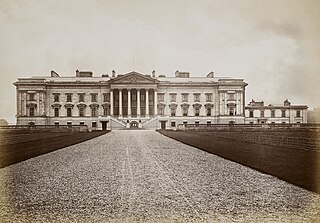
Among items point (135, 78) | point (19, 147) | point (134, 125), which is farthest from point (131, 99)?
point (19, 147)

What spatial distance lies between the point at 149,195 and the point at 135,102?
107ft

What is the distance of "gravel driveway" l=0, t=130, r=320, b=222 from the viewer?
3.79 metres

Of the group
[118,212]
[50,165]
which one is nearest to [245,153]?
[50,165]

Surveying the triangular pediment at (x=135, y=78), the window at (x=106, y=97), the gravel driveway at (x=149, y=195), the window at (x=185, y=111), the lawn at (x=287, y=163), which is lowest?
the gravel driveway at (x=149, y=195)

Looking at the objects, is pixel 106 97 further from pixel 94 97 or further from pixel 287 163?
pixel 287 163

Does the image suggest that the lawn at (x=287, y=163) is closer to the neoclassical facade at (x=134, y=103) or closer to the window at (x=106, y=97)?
the neoclassical facade at (x=134, y=103)

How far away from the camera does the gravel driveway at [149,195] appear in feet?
12.4

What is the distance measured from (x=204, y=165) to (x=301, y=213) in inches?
126

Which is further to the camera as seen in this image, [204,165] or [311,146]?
[204,165]

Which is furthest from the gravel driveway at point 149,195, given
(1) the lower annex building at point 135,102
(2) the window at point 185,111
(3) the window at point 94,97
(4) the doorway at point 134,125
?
(3) the window at point 94,97

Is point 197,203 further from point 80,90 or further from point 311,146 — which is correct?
point 80,90

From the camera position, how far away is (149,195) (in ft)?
14.9

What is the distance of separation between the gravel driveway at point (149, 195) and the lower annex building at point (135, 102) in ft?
3.69

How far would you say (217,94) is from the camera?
1809 centimetres
